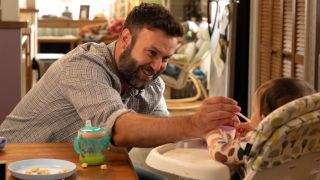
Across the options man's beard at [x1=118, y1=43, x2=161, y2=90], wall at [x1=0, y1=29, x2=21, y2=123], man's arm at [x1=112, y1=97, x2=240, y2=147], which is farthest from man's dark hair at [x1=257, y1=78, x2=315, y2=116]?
wall at [x1=0, y1=29, x2=21, y2=123]

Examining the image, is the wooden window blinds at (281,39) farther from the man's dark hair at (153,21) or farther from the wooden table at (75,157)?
the wooden table at (75,157)

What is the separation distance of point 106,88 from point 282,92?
0.59 m

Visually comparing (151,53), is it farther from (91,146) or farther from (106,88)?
(91,146)

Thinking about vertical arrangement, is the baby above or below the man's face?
below

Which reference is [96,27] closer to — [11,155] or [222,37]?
[222,37]

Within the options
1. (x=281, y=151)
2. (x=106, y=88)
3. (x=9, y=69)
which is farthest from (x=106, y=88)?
(x=9, y=69)

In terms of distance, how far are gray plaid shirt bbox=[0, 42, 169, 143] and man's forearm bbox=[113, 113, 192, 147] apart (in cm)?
5

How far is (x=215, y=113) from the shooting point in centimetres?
176

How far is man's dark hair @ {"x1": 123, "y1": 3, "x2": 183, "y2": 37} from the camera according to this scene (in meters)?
2.25

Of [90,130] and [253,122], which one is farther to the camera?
[253,122]

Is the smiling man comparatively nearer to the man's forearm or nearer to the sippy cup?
the man's forearm

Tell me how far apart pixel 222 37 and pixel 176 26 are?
10.9 feet

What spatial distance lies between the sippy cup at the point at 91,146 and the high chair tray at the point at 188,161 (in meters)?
0.17

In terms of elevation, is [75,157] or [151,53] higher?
[151,53]
